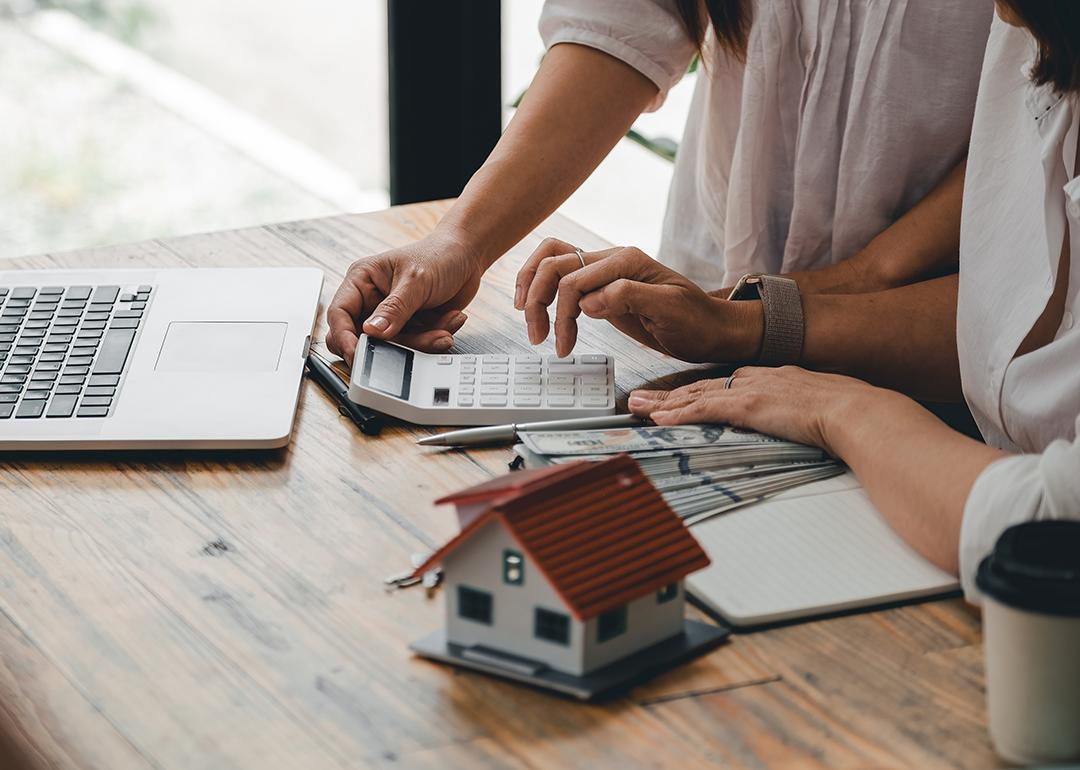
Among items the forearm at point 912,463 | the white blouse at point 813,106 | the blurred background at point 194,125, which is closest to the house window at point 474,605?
the forearm at point 912,463

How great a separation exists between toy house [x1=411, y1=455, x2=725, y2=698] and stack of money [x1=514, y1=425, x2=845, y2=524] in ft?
0.55

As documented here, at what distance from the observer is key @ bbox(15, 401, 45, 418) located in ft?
3.57

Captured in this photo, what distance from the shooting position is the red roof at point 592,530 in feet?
2.37

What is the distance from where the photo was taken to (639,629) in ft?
2.55

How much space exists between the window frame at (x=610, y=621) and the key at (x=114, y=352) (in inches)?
23.2

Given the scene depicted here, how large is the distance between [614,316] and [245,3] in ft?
6.45

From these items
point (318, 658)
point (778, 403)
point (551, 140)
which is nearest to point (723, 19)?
point (551, 140)

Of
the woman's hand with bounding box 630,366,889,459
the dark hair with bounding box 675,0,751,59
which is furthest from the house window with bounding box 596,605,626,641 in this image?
the dark hair with bounding box 675,0,751,59

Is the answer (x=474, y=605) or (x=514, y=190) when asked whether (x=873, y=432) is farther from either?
(x=514, y=190)

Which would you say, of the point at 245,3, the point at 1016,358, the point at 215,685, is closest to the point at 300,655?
the point at 215,685

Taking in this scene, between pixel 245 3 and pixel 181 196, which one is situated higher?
pixel 245 3

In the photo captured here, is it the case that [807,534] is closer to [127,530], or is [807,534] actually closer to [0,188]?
[127,530]

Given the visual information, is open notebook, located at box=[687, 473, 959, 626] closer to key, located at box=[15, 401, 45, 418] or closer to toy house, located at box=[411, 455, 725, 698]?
toy house, located at box=[411, 455, 725, 698]

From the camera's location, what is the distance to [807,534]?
0.91 meters
